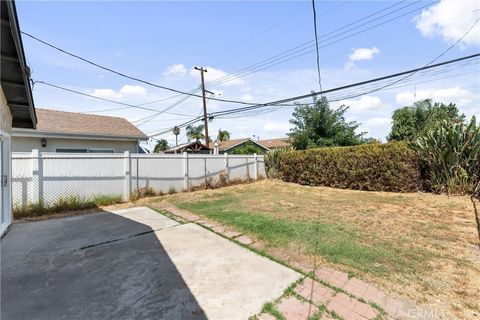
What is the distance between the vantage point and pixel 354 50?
10.0 m

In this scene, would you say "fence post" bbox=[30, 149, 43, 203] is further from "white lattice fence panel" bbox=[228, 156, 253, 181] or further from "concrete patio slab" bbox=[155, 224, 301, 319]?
"white lattice fence panel" bbox=[228, 156, 253, 181]

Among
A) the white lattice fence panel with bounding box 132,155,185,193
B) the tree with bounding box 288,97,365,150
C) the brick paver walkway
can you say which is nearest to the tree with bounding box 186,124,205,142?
the tree with bounding box 288,97,365,150

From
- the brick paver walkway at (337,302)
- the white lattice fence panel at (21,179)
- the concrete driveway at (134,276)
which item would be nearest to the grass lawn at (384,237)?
the brick paver walkway at (337,302)

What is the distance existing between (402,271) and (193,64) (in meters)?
16.8

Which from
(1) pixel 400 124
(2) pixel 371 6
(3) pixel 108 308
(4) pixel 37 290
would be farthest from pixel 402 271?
(1) pixel 400 124

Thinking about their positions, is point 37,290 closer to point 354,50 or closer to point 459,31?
point 354,50

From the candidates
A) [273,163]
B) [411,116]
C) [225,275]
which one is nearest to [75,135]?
[273,163]

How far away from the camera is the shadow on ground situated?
246 centimetres

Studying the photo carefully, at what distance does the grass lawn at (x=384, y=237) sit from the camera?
9.41ft

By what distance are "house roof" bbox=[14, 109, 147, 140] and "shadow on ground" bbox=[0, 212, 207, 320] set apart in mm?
5995

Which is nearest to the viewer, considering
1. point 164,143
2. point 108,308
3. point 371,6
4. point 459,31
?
point 108,308

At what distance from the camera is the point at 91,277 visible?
10.3ft

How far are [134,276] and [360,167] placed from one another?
9061mm

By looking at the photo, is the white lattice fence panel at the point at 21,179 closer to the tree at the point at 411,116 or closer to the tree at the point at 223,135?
the tree at the point at 411,116
